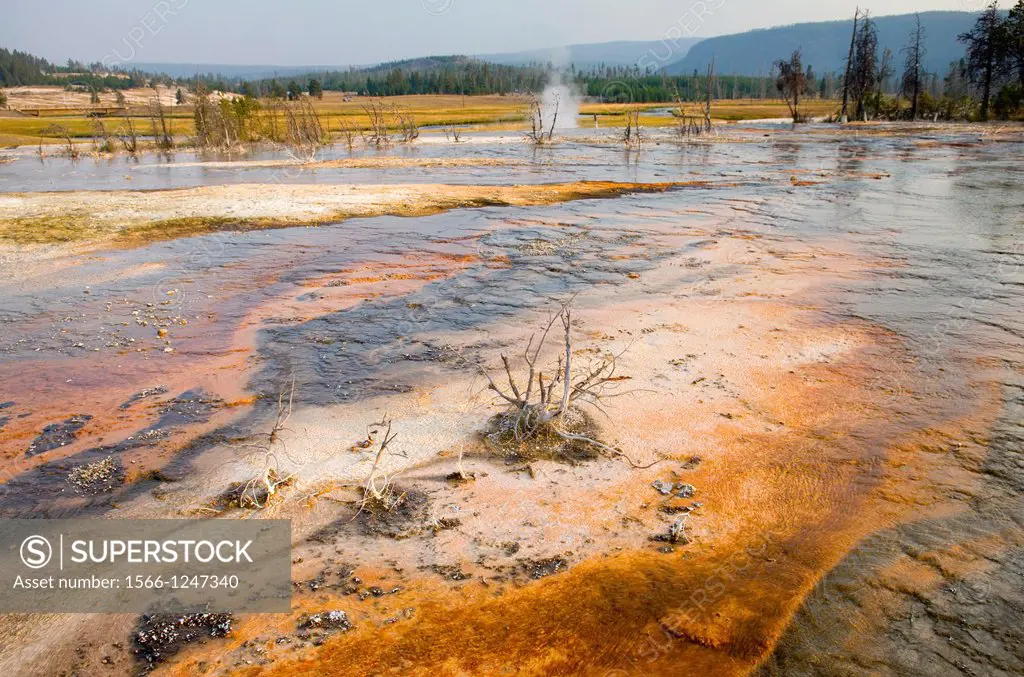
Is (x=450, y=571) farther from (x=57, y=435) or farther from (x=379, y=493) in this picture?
(x=57, y=435)

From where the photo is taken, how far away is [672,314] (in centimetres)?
909

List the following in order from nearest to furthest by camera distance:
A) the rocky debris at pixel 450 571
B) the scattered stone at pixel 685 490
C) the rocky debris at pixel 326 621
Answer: the rocky debris at pixel 326 621
the rocky debris at pixel 450 571
the scattered stone at pixel 685 490

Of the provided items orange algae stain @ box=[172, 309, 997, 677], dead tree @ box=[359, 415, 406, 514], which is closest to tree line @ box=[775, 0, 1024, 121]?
orange algae stain @ box=[172, 309, 997, 677]

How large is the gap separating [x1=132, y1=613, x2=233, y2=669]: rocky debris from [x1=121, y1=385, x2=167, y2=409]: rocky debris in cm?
335

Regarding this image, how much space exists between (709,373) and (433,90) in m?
Answer: 106

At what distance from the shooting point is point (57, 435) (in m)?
5.99

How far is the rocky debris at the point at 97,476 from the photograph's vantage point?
17.0ft

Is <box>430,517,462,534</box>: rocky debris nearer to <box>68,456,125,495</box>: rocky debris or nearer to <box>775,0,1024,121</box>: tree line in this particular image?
<box>68,456,125,495</box>: rocky debris

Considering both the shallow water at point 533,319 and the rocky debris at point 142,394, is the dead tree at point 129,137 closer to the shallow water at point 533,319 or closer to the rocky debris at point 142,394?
the shallow water at point 533,319

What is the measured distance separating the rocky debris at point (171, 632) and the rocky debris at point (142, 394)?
3346 millimetres

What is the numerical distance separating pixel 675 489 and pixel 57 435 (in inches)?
211

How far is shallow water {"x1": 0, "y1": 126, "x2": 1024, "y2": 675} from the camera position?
13.9ft

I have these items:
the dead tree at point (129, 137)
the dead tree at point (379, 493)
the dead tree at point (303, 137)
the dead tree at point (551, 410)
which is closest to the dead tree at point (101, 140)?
the dead tree at point (129, 137)

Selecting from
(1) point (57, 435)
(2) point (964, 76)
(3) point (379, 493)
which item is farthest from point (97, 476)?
(2) point (964, 76)
